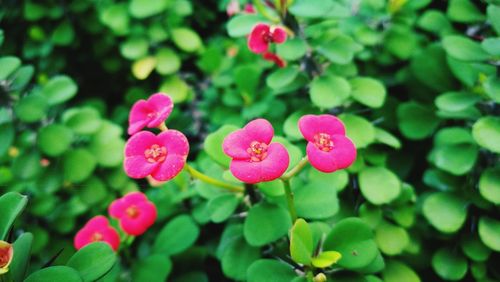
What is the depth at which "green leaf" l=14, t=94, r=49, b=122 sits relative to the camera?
1.28 m

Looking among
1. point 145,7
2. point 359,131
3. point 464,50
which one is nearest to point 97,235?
point 359,131

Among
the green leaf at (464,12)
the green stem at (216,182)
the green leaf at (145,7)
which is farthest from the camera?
the green leaf at (145,7)

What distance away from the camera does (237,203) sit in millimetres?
1027

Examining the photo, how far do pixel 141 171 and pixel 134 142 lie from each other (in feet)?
0.23

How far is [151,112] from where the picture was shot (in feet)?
3.00

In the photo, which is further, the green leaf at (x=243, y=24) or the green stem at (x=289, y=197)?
the green leaf at (x=243, y=24)

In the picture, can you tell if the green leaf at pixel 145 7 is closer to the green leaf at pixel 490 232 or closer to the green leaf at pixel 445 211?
the green leaf at pixel 445 211

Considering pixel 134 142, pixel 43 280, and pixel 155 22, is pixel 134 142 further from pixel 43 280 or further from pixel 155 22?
pixel 155 22

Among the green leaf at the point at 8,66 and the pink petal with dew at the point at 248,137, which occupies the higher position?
the pink petal with dew at the point at 248,137

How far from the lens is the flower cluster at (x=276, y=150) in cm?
71

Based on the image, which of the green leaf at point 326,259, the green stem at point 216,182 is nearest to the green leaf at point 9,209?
the green stem at point 216,182

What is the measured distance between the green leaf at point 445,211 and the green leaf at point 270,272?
0.48 m

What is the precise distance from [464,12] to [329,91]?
51cm

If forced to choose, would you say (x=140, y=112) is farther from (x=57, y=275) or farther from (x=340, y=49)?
(x=340, y=49)
